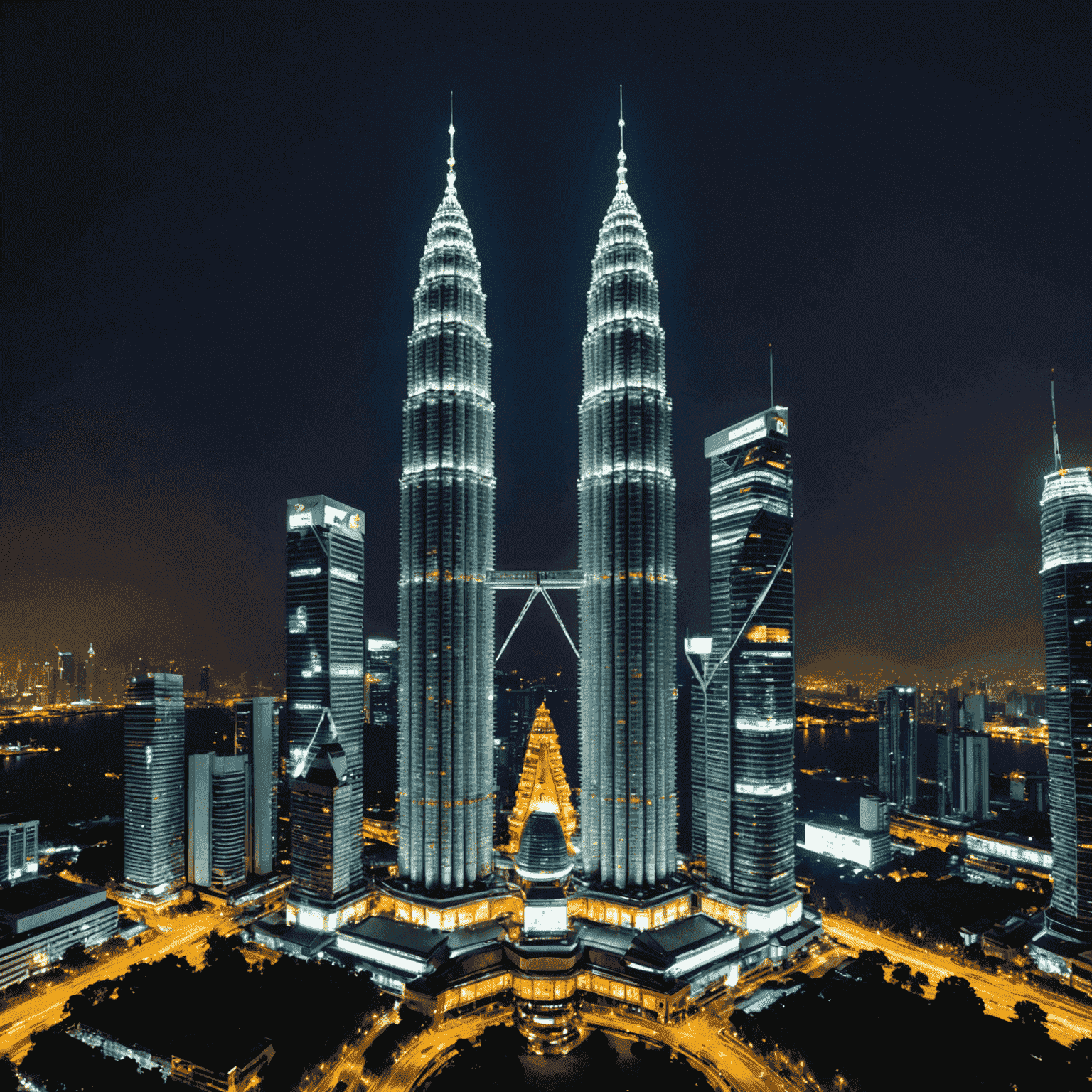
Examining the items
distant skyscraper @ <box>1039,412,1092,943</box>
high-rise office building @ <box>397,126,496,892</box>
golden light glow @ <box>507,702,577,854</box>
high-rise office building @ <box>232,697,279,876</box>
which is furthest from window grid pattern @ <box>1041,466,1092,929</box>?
high-rise office building @ <box>232,697,279,876</box>

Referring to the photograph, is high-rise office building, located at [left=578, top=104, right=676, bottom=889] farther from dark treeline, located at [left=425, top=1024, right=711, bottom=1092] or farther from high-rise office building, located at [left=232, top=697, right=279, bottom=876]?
high-rise office building, located at [left=232, top=697, right=279, bottom=876]

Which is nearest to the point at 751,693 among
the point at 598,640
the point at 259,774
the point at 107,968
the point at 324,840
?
the point at 598,640

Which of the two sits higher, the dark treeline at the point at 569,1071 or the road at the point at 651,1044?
the dark treeline at the point at 569,1071

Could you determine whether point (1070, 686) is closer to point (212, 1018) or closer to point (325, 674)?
point (325, 674)

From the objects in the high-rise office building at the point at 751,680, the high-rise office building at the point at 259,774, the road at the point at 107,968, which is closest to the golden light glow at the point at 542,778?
the high-rise office building at the point at 751,680

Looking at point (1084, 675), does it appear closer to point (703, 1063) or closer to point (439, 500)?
point (703, 1063)

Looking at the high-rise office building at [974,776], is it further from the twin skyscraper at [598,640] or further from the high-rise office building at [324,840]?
the high-rise office building at [324,840]
